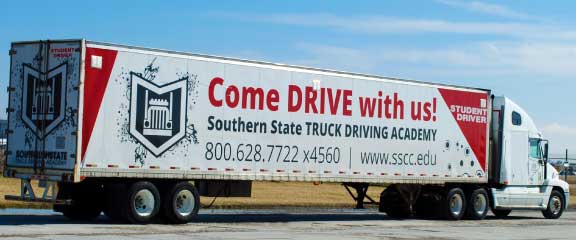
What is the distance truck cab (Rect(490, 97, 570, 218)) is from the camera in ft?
96.2

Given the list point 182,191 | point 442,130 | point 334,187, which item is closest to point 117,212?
point 182,191

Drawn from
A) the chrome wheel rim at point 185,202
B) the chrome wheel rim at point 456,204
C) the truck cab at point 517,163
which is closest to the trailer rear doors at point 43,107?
the chrome wheel rim at point 185,202

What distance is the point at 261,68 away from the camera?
75.8ft

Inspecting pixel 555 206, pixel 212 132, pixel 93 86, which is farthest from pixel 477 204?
pixel 93 86

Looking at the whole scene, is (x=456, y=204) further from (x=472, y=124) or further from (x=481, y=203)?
(x=472, y=124)

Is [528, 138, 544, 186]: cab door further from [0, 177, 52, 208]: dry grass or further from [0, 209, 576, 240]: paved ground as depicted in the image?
[0, 177, 52, 208]: dry grass

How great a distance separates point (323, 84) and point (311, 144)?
55.6 inches

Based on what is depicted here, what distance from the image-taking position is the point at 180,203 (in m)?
22.0

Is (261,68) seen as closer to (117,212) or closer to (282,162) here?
(282,162)

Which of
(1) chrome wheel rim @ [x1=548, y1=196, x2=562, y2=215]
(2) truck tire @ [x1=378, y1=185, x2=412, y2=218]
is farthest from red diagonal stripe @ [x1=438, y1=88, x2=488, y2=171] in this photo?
(1) chrome wheel rim @ [x1=548, y1=196, x2=562, y2=215]

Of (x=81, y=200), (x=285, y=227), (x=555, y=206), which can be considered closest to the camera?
(x=81, y=200)

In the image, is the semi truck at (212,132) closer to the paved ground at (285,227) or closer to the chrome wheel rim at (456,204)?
the chrome wheel rim at (456,204)

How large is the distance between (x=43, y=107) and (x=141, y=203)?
2718mm

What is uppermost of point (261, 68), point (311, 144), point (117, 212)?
point (261, 68)
